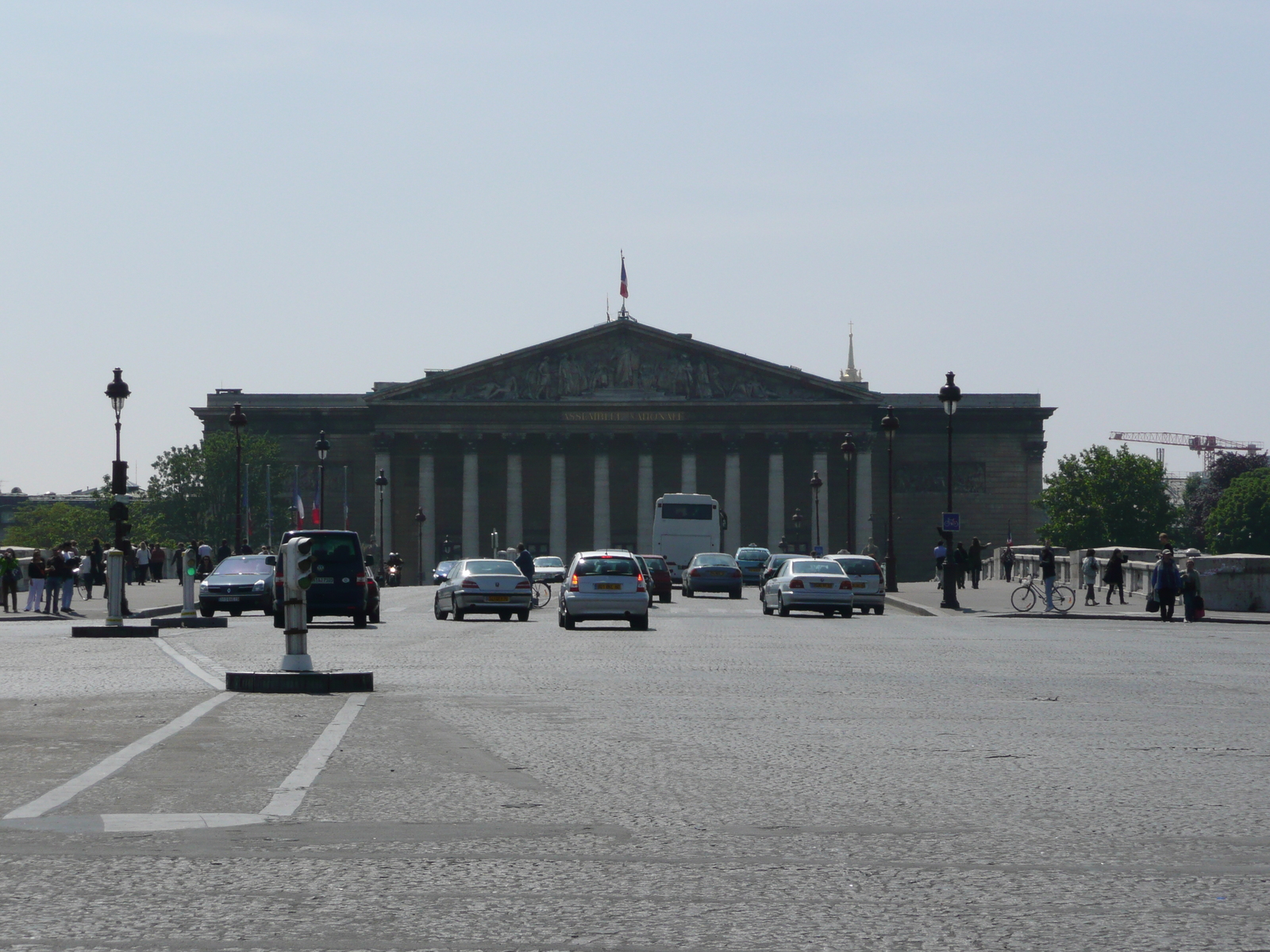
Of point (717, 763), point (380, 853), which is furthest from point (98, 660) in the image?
point (380, 853)

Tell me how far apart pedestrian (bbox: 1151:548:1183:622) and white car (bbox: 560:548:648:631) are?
12.4 metres

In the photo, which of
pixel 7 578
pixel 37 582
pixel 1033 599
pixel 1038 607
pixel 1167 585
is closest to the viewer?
pixel 1167 585

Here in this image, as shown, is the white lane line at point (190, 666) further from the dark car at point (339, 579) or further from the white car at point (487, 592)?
the white car at point (487, 592)

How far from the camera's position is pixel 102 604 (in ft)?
154

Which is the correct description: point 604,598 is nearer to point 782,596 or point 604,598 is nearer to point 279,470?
point 782,596

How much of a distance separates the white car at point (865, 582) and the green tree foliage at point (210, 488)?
66585 millimetres

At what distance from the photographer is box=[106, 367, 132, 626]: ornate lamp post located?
30.2 m

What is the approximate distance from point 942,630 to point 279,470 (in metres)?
81.7

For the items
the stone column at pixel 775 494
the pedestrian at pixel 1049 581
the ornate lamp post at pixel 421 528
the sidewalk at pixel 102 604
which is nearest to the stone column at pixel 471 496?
the ornate lamp post at pixel 421 528

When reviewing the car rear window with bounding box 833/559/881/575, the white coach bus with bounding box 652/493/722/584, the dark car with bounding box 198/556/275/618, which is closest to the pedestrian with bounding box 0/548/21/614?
the dark car with bounding box 198/556/275/618

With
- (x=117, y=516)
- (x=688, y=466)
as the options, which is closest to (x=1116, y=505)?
(x=688, y=466)

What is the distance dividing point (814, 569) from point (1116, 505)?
308 feet

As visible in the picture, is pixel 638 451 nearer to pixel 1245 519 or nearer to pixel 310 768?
pixel 1245 519

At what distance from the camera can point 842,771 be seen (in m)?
11.0
